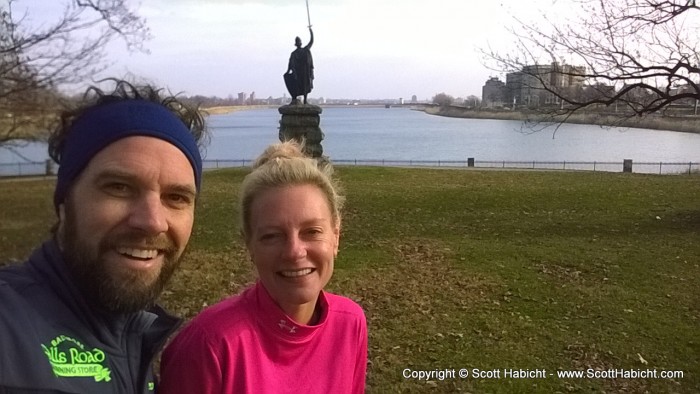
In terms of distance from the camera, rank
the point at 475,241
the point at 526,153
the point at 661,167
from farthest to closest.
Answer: the point at 526,153, the point at 661,167, the point at 475,241

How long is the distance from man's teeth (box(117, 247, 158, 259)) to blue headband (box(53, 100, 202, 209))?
0.23 metres

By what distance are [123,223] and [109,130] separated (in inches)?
9.8

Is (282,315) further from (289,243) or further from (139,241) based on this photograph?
(139,241)

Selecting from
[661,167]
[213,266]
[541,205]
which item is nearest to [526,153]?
[661,167]

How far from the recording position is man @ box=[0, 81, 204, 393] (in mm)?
1224

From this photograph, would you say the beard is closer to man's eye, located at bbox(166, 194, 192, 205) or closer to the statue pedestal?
man's eye, located at bbox(166, 194, 192, 205)

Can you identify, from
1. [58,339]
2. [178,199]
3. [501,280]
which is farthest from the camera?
[501,280]

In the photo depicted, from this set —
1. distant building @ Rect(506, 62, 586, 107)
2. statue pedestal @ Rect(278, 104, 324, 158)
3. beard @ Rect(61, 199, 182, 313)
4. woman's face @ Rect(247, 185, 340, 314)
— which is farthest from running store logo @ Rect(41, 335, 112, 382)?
statue pedestal @ Rect(278, 104, 324, 158)

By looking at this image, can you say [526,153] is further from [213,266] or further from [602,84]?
[213,266]

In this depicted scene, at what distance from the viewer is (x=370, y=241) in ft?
31.8

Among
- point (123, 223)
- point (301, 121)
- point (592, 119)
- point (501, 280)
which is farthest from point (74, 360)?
point (301, 121)

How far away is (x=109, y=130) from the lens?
1.46 metres

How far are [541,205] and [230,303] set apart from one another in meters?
12.1

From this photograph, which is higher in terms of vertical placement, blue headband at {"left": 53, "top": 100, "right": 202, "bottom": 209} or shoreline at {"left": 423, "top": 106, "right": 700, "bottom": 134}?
shoreline at {"left": 423, "top": 106, "right": 700, "bottom": 134}
